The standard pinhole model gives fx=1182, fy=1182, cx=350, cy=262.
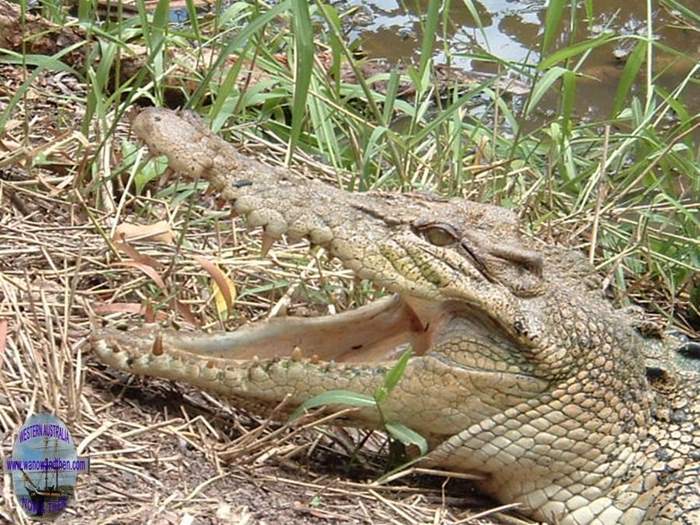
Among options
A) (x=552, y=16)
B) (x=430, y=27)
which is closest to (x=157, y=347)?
(x=430, y=27)

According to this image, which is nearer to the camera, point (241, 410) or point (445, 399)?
point (445, 399)

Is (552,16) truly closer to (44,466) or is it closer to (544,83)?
(544,83)

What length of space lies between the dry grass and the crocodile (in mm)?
114

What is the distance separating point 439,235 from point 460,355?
303mm

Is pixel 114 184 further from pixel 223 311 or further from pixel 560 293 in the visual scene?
pixel 560 293

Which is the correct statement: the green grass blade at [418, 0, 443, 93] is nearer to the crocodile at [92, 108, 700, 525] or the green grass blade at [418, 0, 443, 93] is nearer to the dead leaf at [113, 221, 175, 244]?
the crocodile at [92, 108, 700, 525]

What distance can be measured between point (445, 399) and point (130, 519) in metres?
0.83

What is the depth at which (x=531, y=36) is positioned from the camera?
7.20 meters

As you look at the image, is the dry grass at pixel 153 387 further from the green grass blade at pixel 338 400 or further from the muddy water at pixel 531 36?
the muddy water at pixel 531 36

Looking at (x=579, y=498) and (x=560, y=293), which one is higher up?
(x=560, y=293)

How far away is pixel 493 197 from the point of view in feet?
14.2

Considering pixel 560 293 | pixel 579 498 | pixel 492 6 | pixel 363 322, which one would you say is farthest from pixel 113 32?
pixel 492 6

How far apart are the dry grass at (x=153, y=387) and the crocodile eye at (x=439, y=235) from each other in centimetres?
53

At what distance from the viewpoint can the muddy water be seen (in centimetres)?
666
